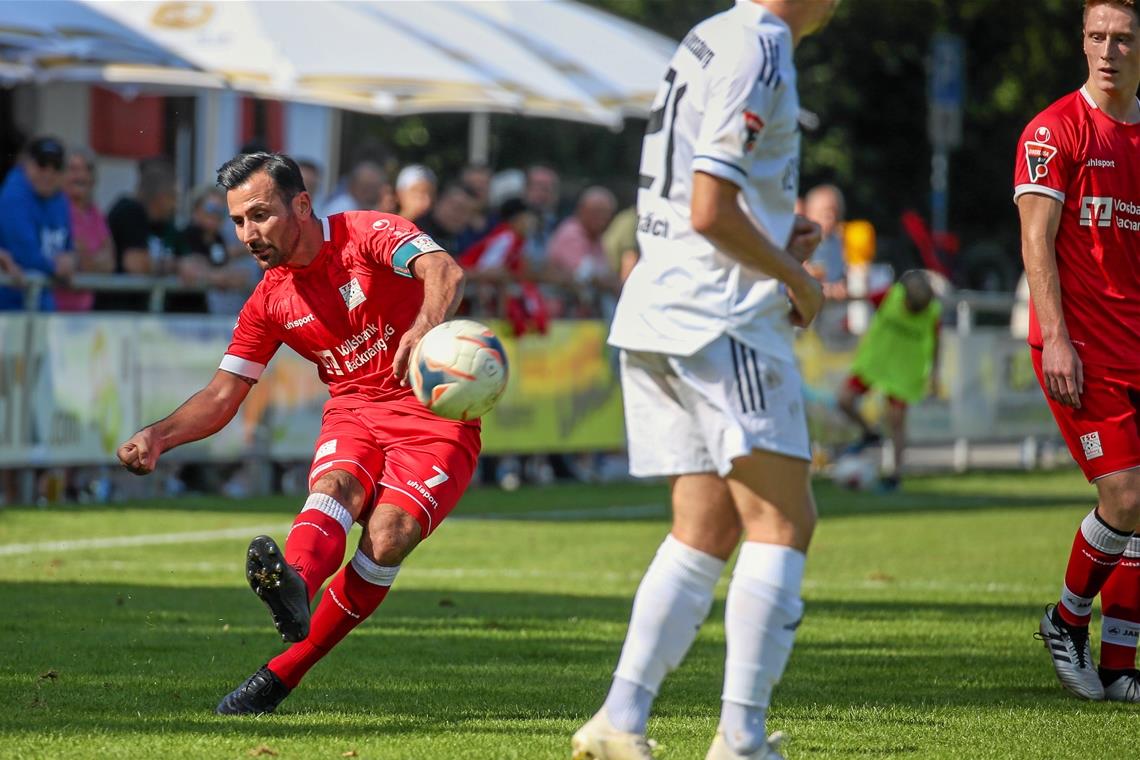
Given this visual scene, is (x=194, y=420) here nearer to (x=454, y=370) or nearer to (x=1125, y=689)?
(x=454, y=370)

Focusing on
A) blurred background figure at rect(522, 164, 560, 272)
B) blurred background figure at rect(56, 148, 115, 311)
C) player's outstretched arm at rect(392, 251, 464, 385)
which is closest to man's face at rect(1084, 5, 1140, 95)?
player's outstretched arm at rect(392, 251, 464, 385)

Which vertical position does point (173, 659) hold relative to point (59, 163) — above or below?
below

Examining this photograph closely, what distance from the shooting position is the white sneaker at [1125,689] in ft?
23.4

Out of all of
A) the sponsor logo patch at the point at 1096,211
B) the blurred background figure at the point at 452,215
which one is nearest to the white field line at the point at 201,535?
the blurred background figure at the point at 452,215

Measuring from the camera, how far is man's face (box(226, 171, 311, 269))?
648 cm

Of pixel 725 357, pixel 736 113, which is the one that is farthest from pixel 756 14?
pixel 725 357

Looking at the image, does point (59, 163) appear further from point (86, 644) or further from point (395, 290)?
point (395, 290)

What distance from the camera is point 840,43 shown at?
1526 inches

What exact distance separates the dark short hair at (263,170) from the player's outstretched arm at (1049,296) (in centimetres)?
256

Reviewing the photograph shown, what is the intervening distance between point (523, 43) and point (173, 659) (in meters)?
14.8

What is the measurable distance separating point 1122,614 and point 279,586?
10.7 feet

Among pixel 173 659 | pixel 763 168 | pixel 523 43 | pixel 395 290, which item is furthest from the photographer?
pixel 523 43

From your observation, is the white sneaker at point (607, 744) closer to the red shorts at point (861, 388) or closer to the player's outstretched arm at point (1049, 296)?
the player's outstretched arm at point (1049, 296)

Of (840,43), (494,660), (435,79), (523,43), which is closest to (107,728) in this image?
(494,660)
